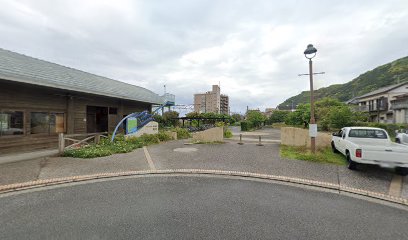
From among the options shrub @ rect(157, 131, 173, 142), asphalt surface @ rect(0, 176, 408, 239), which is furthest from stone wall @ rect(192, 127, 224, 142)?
asphalt surface @ rect(0, 176, 408, 239)

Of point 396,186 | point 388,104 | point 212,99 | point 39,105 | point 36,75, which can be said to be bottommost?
point 396,186

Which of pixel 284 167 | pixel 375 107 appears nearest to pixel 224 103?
pixel 375 107

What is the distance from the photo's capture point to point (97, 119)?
623 inches

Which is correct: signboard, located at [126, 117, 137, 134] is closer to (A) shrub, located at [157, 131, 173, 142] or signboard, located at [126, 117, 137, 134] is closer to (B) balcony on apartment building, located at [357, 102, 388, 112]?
(A) shrub, located at [157, 131, 173, 142]

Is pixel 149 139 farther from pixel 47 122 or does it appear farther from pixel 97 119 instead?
pixel 97 119

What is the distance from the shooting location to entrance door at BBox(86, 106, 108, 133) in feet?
A: 49.3

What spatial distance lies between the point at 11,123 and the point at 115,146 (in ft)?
15.9

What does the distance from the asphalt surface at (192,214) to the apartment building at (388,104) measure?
35.2m

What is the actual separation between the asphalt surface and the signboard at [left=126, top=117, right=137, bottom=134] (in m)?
8.63

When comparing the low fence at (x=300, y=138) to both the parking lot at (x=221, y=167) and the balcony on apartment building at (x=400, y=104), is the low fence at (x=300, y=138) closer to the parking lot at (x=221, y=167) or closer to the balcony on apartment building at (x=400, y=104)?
the parking lot at (x=221, y=167)

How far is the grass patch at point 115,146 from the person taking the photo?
330 inches

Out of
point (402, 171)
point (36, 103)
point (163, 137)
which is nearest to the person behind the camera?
point (402, 171)

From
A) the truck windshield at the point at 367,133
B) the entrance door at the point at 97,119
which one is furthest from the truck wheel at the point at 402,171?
the entrance door at the point at 97,119

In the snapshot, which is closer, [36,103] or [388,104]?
[36,103]
